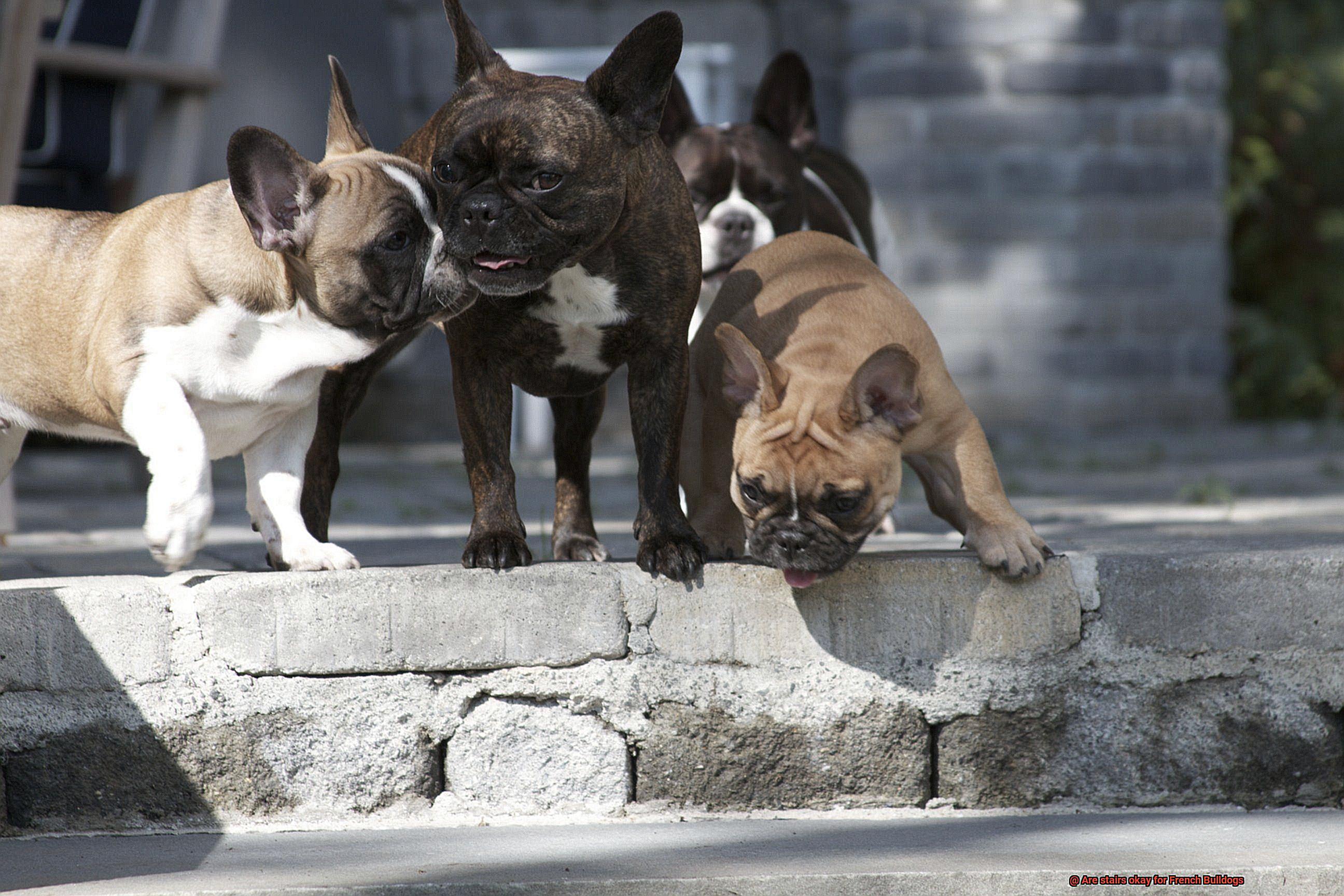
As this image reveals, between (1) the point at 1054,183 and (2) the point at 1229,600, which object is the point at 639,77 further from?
(1) the point at 1054,183

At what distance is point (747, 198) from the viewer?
427 centimetres

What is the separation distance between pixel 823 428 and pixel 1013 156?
6.36m

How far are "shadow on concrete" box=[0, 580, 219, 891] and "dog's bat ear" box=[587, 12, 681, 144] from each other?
1376 mm

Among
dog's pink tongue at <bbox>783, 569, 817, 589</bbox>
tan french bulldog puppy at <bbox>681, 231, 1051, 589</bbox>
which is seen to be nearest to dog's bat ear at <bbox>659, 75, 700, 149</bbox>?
tan french bulldog puppy at <bbox>681, 231, 1051, 589</bbox>

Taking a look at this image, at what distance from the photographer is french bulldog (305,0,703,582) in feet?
9.64

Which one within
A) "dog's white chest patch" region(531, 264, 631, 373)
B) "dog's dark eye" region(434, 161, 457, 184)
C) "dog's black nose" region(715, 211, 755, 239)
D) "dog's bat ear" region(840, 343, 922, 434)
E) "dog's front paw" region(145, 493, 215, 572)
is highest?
"dog's black nose" region(715, 211, 755, 239)

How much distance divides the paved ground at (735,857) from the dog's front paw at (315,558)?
1.80ft

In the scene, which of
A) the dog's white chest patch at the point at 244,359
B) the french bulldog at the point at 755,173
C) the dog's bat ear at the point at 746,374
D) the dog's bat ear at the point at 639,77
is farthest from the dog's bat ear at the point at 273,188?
the french bulldog at the point at 755,173

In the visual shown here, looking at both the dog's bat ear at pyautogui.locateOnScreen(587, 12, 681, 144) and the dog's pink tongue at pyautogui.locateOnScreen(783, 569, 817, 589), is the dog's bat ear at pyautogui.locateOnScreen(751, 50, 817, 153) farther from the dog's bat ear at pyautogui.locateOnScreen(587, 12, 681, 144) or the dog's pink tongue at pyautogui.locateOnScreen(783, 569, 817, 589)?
the dog's pink tongue at pyautogui.locateOnScreen(783, 569, 817, 589)

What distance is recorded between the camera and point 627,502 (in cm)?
532

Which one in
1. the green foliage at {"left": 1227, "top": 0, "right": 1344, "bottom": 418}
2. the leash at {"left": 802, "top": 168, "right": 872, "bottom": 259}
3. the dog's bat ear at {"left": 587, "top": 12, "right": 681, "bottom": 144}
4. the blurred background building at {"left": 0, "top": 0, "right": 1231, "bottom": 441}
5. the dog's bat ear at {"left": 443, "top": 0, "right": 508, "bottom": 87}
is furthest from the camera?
the green foliage at {"left": 1227, "top": 0, "right": 1344, "bottom": 418}

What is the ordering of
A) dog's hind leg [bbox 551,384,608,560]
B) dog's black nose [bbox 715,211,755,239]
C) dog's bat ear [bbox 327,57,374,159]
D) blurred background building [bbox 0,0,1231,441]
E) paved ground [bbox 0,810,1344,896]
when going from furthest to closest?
blurred background building [bbox 0,0,1231,441]
dog's black nose [bbox 715,211,755,239]
dog's hind leg [bbox 551,384,608,560]
dog's bat ear [bbox 327,57,374,159]
paved ground [bbox 0,810,1344,896]

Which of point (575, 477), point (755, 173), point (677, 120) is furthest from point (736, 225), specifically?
point (575, 477)

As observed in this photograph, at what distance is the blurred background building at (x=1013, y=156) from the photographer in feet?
28.6
